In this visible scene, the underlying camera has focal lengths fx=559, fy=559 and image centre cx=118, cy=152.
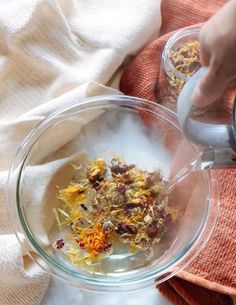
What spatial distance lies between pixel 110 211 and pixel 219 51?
0.28m

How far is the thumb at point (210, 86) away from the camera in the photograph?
42 centimetres

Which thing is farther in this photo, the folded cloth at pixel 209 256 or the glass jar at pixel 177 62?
the glass jar at pixel 177 62

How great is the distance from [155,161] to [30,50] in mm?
218

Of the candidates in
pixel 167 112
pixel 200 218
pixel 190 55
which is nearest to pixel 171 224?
pixel 200 218

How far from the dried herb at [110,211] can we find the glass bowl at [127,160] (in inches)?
0.5

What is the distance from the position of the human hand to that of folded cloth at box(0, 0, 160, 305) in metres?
0.29

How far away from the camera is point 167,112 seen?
0.68 meters

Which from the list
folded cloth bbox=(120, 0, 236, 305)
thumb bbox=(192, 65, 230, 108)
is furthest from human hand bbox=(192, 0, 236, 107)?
folded cloth bbox=(120, 0, 236, 305)

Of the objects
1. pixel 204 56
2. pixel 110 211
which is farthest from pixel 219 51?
pixel 110 211

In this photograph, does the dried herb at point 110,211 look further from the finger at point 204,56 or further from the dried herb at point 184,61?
the finger at point 204,56

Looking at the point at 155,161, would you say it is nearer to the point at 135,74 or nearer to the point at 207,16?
the point at 135,74

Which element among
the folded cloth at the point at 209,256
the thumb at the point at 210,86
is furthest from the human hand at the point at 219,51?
the folded cloth at the point at 209,256

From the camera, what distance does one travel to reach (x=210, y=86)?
43 centimetres

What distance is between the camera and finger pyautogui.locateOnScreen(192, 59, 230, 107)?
0.42 m
